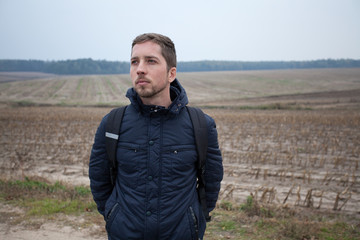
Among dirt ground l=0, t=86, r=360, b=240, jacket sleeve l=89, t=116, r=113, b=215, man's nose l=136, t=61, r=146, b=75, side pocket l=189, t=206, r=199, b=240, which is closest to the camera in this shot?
man's nose l=136, t=61, r=146, b=75

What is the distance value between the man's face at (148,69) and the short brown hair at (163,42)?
0.09ft

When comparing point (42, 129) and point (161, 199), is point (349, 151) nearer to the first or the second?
point (161, 199)

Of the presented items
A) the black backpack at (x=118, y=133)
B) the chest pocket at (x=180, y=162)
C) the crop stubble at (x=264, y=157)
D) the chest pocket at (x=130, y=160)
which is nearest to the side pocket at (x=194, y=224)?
the chest pocket at (x=180, y=162)

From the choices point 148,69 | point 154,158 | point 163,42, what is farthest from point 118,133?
point 163,42

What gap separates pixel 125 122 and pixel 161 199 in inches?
26.2

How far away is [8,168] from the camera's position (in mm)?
8188

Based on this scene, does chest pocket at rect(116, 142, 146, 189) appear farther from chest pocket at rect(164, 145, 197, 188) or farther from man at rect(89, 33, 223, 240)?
chest pocket at rect(164, 145, 197, 188)

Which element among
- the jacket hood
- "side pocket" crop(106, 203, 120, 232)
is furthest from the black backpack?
"side pocket" crop(106, 203, 120, 232)

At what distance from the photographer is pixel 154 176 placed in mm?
1962

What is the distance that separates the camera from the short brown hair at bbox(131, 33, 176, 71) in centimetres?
193

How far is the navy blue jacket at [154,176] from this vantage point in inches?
76.8

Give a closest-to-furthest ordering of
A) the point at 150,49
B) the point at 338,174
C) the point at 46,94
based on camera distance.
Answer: the point at 150,49 → the point at 338,174 → the point at 46,94

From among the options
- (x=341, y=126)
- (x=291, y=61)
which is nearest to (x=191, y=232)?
(x=341, y=126)

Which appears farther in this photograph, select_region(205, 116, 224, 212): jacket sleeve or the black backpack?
select_region(205, 116, 224, 212): jacket sleeve
